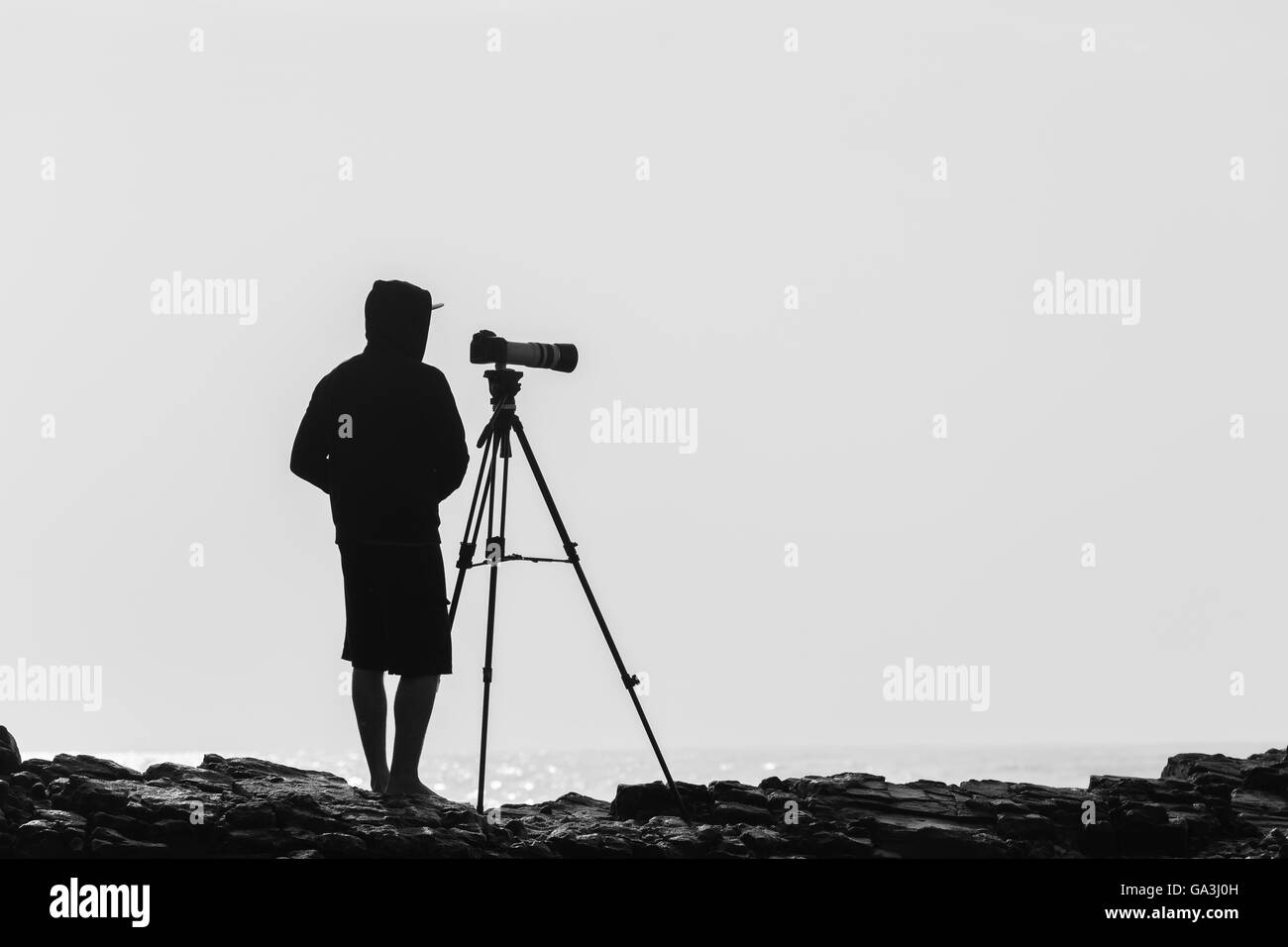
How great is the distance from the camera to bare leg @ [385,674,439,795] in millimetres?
8391

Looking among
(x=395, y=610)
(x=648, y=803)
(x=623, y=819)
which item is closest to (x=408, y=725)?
(x=395, y=610)

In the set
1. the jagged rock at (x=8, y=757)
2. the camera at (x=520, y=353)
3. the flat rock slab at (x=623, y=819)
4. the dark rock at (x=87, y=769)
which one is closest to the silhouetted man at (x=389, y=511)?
the camera at (x=520, y=353)

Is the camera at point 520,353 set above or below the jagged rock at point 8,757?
above

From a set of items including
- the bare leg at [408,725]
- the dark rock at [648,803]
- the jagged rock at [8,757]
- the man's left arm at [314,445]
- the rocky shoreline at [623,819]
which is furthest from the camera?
the dark rock at [648,803]

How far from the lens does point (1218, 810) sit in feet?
33.9

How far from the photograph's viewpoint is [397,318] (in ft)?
28.8

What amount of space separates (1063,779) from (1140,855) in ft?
187

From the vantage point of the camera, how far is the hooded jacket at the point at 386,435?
847cm

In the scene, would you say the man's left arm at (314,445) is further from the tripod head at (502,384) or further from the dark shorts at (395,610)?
the tripod head at (502,384)

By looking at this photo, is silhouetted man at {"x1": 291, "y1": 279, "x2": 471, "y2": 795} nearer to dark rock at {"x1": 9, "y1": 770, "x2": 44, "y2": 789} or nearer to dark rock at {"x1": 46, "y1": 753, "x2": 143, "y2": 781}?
dark rock at {"x1": 46, "y1": 753, "x2": 143, "y2": 781}

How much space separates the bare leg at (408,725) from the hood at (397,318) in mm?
1973

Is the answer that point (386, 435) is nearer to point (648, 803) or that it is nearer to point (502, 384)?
point (502, 384)
